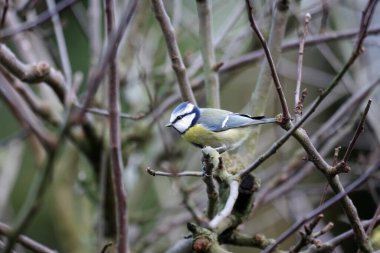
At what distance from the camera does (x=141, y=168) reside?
220 cm

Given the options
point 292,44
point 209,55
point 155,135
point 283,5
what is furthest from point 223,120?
point 155,135

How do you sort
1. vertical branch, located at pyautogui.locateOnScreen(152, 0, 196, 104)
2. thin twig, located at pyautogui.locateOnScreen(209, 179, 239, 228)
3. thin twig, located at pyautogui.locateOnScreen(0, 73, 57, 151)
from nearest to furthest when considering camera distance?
thin twig, located at pyautogui.locateOnScreen(209, 179, 239, 228), thin twig, located at pyautogui.locateOnScreen(0, 73, 57, 151), vertical branch, located at pyautogui.locateOnScreen(152, 0, 196, 104)

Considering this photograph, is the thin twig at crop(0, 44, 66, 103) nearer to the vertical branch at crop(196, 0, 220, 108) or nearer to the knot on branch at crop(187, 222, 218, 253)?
the vertical branch at crop(196, 0, 220, 108)

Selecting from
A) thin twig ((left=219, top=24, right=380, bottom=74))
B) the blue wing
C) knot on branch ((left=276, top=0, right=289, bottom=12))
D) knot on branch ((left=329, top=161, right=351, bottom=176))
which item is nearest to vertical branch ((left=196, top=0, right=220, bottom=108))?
the blue wing

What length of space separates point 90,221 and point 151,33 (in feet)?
3.31

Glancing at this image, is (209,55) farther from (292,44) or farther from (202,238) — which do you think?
(202,238)

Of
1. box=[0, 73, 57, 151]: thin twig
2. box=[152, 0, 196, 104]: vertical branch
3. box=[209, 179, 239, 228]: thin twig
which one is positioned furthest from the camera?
box=[152, 0, 196, 104]: vertical branch

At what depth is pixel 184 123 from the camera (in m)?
1.43

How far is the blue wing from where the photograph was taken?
1328 mm

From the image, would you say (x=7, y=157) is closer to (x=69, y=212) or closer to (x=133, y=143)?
(x=69, y=212)

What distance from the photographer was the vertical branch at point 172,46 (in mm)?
1219

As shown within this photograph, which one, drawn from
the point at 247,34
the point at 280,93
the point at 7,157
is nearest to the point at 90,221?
the point at 7,157

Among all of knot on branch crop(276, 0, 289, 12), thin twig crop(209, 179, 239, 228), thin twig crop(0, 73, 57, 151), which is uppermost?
knot on branch crop(276, 0, 289, 12)

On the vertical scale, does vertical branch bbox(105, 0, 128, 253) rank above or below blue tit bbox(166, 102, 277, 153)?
below
